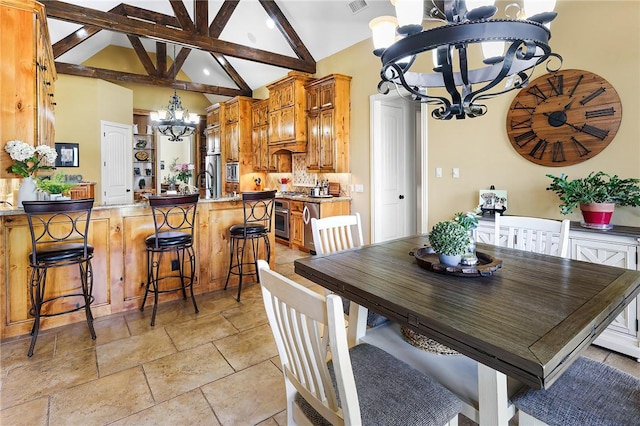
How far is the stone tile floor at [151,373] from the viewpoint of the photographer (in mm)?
1968

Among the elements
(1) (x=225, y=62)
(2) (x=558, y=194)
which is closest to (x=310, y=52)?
→ (1) (x=225, y=62)

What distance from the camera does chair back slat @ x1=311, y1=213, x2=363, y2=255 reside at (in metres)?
2.46

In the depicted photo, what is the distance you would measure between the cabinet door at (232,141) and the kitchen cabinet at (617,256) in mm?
6579

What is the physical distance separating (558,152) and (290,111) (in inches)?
165

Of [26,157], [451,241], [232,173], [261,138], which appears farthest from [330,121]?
[451,241]

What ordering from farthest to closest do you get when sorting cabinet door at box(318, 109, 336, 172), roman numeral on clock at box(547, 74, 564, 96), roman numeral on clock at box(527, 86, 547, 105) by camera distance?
cabinet door at box(318, 109, 336, 172) → roman numeral on clock at box(527, 86, 547, 105) → roman numeral on clock at box(547, 74, 564, 96)

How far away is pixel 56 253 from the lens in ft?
8.64

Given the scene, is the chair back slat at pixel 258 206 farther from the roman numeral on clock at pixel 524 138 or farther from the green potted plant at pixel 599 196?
the green potted plant at pixel 599 196

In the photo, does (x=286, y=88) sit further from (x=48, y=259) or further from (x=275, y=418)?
(x=275, y=418)

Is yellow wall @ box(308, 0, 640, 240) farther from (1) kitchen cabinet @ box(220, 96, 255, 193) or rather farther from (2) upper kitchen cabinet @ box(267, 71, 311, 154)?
(1) kitchen cabinet @ box(220, 96, 255, 193)

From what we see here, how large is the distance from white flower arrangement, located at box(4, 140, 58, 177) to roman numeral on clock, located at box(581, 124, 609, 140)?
4.75 meters

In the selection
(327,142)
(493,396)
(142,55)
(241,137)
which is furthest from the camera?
(241,137)

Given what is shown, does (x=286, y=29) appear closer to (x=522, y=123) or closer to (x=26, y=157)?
(x=522, y=123)

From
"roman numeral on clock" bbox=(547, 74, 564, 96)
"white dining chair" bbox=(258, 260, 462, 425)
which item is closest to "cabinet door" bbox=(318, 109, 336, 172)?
"roman numeral on clock" bbox=(547, 74, 564, 96)
